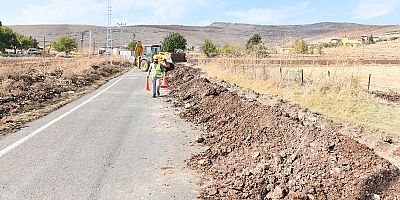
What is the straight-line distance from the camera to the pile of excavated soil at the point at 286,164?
501 cm

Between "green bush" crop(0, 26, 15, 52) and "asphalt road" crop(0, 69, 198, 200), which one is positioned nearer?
"asphalt road" crop(0, 69, 198, 200)

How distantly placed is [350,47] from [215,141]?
1102cm

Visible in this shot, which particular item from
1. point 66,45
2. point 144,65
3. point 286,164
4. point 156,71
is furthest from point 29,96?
point 66,45

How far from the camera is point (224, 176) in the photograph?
255 inches

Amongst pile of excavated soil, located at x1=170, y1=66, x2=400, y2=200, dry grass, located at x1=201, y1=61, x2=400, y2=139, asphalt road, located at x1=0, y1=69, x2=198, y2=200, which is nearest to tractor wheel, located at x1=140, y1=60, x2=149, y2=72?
dry grass, located at x1=201, y1=61, x2=400, y2=139

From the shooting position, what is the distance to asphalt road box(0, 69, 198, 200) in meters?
5.82

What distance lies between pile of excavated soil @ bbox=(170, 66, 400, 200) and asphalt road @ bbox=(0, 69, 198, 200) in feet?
1.75

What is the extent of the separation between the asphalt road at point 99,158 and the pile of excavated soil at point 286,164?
0.53 metres

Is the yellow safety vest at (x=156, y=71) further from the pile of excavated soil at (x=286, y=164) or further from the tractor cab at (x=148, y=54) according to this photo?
the tractor cab at (x=148, y=54)

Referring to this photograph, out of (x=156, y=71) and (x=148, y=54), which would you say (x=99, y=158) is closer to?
(x=156, y=71)

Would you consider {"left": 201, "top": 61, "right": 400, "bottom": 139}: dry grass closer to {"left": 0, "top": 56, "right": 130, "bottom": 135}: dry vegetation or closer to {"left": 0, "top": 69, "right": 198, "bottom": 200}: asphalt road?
{"left": 0, "top": 69, "right": 198, "bottom": 200}: asphalt road

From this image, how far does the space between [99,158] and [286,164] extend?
10.8 ft

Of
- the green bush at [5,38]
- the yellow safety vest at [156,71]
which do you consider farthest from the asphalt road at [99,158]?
the green bush at [5,38]

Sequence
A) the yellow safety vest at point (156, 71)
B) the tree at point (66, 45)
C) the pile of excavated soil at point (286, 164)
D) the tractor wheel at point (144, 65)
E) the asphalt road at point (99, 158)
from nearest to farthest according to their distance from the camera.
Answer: the pile of excavated soil at point (286, 164)
the asphalt road at point (99, 158)
the yellow safety vest at point (156, 71)
the tractor wheel at point (144, 65)
the tree at point (66, 45)
